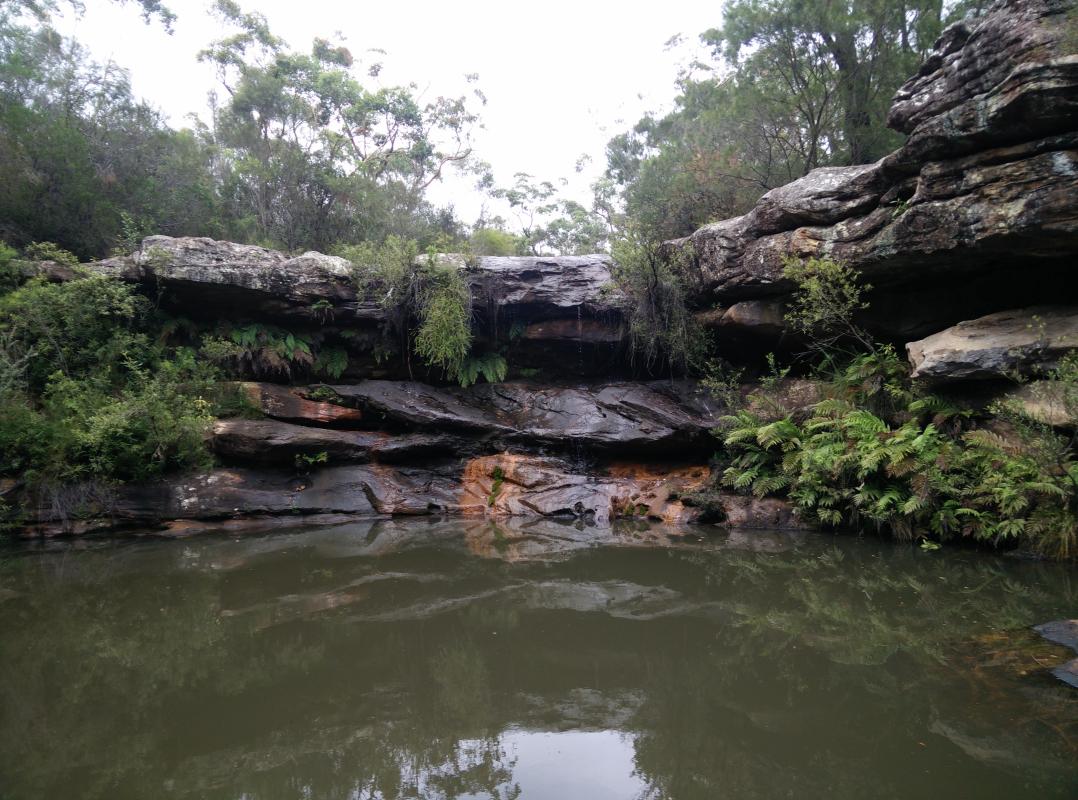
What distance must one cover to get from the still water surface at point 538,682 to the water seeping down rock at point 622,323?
11.2 ft

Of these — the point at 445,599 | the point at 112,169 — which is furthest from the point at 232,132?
the point at 445,599

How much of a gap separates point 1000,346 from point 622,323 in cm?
648

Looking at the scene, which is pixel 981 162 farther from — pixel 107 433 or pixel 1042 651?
pixel 107 433

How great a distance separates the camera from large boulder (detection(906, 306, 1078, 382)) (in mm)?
7707

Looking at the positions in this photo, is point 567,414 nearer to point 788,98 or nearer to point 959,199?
point 959,199

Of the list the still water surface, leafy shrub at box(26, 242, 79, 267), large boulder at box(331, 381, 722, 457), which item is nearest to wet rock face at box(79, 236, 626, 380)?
leafy shrub at box(26, 242, 79, 267)

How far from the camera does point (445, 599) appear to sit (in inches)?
225

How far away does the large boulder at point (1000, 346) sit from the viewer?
7707 millimetres

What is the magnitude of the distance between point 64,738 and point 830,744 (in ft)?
13.1

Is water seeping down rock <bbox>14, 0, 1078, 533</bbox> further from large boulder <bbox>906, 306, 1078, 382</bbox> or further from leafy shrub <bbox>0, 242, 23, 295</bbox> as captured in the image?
leafy shrub <bbox>0, 242, 23, 295</bbox>

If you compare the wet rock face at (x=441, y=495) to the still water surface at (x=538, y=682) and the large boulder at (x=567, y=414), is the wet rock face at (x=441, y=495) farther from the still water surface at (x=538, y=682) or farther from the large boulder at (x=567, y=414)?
the still water surface at (x=538, y=682)

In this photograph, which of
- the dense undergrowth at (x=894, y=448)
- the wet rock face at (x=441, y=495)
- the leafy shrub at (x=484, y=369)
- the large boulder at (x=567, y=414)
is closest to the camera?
the dense undergrowth at (x=894, y=448)

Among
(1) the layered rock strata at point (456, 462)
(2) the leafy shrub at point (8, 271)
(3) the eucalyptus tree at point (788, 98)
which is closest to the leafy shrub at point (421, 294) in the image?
(1) the layered rock strata at point (456, 462)

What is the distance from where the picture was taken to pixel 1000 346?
811 centimetres
